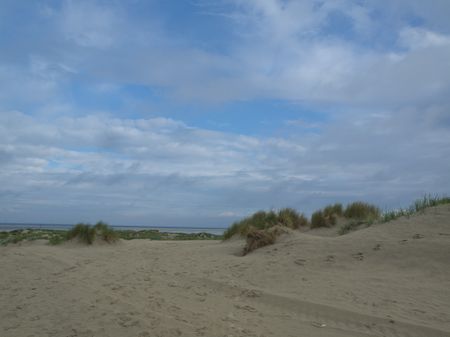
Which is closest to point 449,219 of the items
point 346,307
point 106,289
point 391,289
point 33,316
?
point 391,289

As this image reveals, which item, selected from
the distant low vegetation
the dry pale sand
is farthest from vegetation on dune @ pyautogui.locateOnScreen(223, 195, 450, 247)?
the dry pale sand

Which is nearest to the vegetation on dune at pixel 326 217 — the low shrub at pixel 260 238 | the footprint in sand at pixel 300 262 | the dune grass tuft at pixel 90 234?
the low shrub at pixel 260 238

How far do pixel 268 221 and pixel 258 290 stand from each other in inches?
322

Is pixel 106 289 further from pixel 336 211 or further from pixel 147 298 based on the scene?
pixel 336 211

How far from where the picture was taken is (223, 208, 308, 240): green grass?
17031 millimetres

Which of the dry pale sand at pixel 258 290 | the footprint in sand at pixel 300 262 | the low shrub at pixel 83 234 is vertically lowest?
the dry pale sand at pixel 258 290

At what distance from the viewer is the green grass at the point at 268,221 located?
17.0 m

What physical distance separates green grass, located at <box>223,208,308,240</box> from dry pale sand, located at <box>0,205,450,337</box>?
3.38 metres

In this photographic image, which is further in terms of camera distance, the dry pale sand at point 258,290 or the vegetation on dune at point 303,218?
the vegetation on dune at point 303,218

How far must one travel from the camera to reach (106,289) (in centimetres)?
952

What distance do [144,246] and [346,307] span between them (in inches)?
416

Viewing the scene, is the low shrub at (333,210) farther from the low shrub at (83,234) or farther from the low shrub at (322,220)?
the low shrub at (83,234)

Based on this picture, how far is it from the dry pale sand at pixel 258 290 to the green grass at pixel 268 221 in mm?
3380

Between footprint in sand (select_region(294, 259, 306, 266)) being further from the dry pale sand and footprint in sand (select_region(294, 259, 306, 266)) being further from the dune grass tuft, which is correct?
the dune grass tuft
